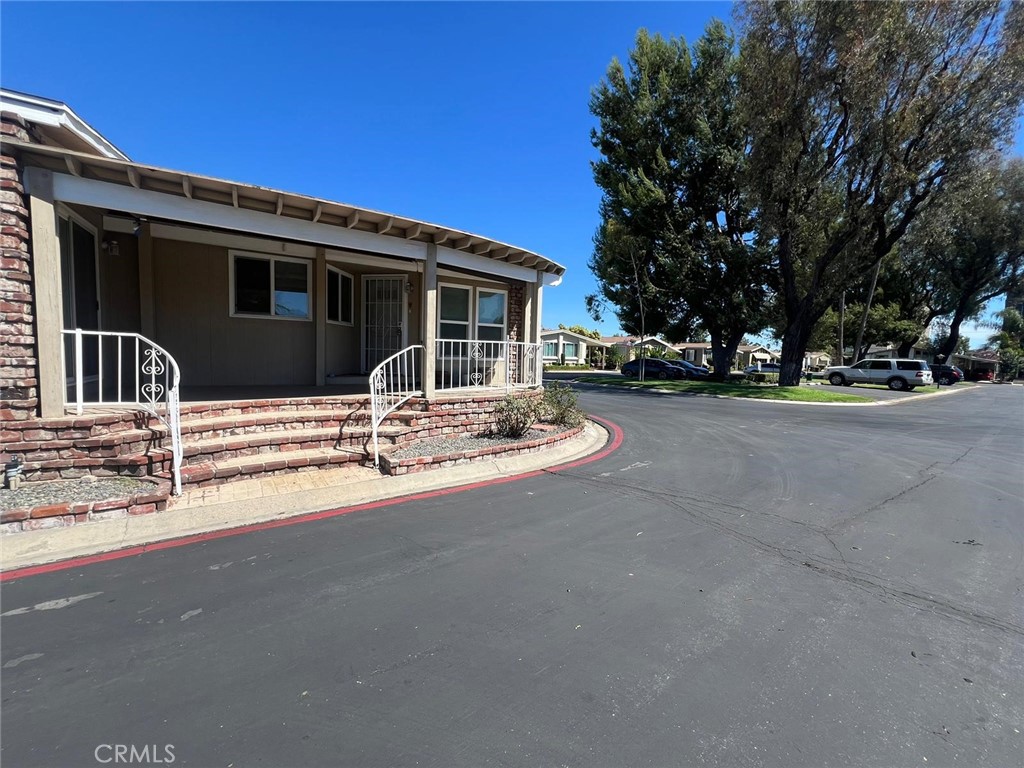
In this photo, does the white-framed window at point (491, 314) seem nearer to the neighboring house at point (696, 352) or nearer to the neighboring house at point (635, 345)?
the neighboring house at point (635, 345)

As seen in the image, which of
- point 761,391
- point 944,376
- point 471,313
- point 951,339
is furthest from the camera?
point 951,339

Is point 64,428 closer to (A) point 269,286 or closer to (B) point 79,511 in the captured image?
(B) point 79,511

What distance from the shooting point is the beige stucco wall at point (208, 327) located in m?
8.31

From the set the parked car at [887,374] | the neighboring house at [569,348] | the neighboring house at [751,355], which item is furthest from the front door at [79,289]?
the neighboring house at [751,355]

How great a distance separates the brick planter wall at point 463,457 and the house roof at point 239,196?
3.42 metres

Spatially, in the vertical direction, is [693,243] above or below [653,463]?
above

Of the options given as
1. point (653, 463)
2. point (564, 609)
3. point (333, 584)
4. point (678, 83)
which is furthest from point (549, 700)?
point (678, 83)

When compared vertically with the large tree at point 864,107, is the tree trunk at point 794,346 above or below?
below

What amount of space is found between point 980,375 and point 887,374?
3200 centimetres

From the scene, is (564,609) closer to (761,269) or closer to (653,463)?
(653,463)

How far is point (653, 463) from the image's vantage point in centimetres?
754

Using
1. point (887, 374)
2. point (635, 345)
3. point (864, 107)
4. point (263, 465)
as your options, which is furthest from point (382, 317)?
point (635, 345)

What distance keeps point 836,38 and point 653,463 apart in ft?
61.6

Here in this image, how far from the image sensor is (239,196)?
6223 mm
